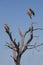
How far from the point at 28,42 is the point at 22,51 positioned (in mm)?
677

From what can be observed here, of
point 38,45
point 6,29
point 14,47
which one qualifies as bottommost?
point 38,45

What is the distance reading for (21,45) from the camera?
34.7 ft

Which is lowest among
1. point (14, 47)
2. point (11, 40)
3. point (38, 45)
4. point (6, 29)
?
point (38, 45)

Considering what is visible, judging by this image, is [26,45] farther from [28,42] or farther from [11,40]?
[11,40]

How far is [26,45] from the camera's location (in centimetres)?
1049

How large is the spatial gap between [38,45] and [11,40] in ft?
6.92

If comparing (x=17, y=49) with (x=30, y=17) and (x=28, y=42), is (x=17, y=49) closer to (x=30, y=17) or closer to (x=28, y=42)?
(x=28, y=42)

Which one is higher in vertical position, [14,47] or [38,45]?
[14,47]

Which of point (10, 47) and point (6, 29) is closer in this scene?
point (6, 29)

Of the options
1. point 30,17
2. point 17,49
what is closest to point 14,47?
point 17,49

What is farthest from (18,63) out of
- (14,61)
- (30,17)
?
(30,17)

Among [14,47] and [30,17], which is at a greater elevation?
[30,17]

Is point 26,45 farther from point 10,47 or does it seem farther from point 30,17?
point 30,17

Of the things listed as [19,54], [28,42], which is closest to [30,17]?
[28,42]
